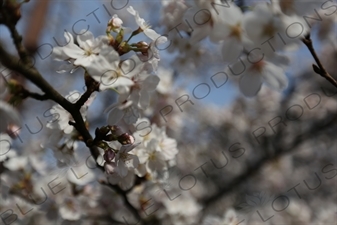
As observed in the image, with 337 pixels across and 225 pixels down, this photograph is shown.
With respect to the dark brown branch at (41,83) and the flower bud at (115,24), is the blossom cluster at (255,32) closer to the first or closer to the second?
the flower bud at (115,24)

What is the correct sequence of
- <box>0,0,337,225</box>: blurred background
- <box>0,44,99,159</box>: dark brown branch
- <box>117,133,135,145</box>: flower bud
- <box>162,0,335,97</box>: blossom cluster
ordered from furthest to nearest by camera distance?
<box>0,0,337,225</box>: blurred background
<box>117,133,135,145</box>: flower bud
<box>0,44,99,159</box>: dark brown branch
<box>162,0,335,97</box>: blossom cluster

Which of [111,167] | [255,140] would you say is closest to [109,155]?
[111,167]

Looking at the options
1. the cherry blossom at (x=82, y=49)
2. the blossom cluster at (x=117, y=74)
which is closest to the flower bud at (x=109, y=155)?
the blossom cluster at (x=117, y=74)

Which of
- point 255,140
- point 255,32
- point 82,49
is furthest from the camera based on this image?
point 255,140

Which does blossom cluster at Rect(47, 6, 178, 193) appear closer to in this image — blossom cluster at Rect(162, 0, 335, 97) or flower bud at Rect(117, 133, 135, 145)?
flower bud at Rect(117, 133, 135, 145)

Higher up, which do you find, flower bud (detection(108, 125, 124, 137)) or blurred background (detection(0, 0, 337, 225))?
flower bud (detection(108, 125, 124, 137))

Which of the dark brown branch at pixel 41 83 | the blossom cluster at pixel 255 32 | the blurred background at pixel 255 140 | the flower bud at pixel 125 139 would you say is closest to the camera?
the blossom cluster at pixel 255 32

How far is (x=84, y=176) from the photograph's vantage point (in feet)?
5.61

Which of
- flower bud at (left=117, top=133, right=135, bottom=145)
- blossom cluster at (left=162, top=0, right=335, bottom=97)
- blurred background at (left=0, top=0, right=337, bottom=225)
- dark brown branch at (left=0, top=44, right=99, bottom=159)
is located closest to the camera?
blossom cluster at (left=162, top=0, right=335, bottom=97)

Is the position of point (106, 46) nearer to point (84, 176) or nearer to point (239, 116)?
point (84, 176)

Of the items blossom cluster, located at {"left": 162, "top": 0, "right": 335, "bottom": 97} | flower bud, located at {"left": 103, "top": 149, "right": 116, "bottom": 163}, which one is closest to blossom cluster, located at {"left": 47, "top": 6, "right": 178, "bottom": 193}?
flower bud, located at {"left": 103, "top": 149, "right": 116, "bottom": 163}

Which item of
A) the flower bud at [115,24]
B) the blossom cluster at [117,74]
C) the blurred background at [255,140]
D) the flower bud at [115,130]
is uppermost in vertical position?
the flower bud at [115,24]

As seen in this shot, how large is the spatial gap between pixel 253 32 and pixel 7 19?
600mm

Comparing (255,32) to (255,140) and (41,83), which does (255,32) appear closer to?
(41,83)
